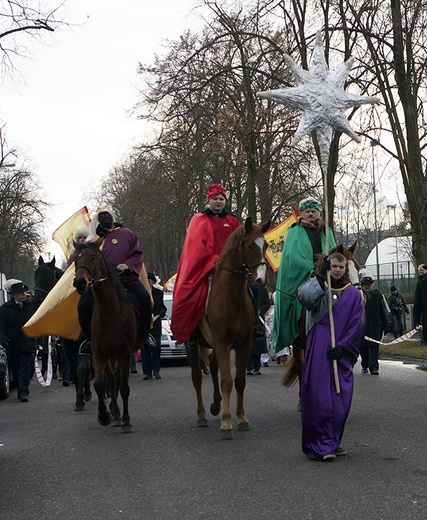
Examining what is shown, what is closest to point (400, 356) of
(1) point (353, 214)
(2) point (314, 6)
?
(2) point (314, 6)

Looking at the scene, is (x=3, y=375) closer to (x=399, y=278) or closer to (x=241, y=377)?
(x=241, y=377)

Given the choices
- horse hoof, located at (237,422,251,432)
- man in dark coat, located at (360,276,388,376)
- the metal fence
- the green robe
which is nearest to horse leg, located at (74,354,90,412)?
the green robe

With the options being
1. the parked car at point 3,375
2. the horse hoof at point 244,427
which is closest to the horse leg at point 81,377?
the parked car at point 3,375

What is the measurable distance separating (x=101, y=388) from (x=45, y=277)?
15.3 ft

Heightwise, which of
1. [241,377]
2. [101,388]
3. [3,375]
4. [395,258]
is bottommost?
[3,375]

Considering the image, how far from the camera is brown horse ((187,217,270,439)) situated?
10.1m

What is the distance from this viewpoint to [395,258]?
74125 mm

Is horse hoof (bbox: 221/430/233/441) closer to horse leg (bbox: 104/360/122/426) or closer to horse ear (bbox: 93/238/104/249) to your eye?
horse leg (bbox: 104/360/122/426)

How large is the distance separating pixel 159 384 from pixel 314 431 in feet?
34.2

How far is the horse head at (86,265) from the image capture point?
408 inches

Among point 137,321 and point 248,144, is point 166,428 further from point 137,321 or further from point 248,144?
point 248,144

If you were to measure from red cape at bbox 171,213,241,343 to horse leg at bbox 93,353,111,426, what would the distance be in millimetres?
911

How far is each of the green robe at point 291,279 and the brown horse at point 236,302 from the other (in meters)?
0.70

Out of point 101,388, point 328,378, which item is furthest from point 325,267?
point 101,388
